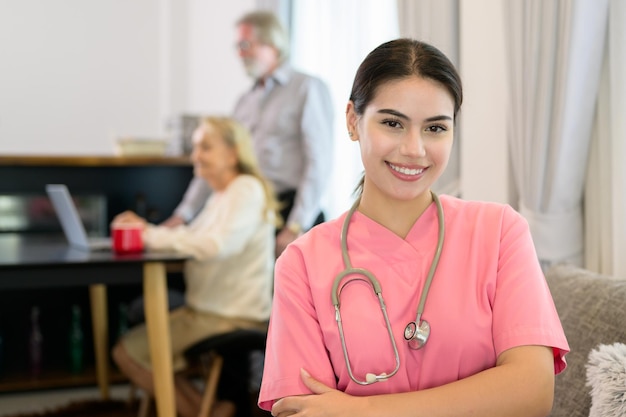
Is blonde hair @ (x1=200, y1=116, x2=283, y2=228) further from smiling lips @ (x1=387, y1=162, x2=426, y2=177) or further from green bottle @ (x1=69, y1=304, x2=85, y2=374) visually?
smiling lips @ (x1=387, y1=162, x2=426, y2=177)

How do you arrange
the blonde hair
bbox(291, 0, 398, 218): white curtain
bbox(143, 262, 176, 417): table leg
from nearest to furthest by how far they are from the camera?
bbox(143, 262, 176, 417): table leg
the blonde hair
bbox(291, 0, 398, 218): white curtain

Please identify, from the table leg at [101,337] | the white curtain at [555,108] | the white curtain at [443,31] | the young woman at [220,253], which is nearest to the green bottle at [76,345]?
the table leg at [101,337]

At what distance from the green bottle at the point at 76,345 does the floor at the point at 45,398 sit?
118 mm

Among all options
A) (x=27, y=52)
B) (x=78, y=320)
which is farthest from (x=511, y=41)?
(x=27, y=52)

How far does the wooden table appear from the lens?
246 centimetres

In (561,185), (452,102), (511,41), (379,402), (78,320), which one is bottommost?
(78,320)

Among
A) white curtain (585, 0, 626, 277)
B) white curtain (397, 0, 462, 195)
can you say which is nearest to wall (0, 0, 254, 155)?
white curtain (397, 0, 462, 195)

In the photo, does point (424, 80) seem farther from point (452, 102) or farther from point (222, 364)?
point (222, 364)

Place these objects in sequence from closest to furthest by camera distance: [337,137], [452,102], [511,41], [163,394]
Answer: [452,102], [511,41], [163,394], [337,137]

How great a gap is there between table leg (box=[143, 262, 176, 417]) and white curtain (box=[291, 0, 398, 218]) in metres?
1.06

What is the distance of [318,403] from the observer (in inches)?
48.6

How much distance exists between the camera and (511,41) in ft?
6.95

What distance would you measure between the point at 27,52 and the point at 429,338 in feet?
15.3

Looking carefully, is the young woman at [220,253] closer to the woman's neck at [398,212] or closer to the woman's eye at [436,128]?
the woman's neck at [398,212]
